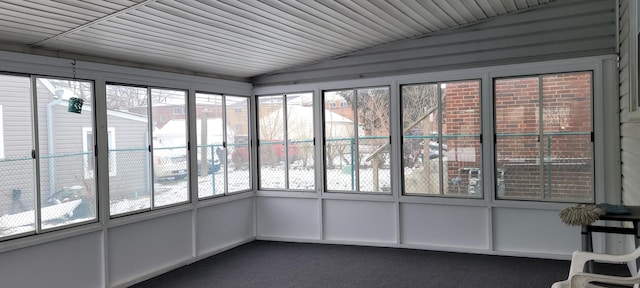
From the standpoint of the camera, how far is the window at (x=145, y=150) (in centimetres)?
470

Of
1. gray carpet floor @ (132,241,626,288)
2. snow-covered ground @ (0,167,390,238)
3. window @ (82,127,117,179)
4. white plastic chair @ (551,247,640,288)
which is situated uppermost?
window @ (82,127,117,179)

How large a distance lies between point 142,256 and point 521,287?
386 cm

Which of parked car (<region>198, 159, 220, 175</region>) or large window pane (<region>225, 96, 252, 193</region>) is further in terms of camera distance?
large window pane (<region>225, 96, 252, 193</region>)

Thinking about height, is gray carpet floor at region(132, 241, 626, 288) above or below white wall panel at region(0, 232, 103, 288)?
below

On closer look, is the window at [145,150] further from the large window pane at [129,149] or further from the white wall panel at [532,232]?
the white wall panel at [532,232]

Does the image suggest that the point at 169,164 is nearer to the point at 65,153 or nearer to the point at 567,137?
the point at 65,153

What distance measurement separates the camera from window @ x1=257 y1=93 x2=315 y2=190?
6324mm

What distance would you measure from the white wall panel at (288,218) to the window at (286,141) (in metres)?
0.21

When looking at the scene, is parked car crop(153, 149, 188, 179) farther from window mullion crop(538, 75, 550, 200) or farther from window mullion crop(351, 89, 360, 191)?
window mullion crop(538, 75, 550, 200)

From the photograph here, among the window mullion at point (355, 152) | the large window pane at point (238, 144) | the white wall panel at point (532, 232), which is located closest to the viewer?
the white wall panel at point (532, 232)

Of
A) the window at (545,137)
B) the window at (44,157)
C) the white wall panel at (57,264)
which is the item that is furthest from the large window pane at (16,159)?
the window at (545,137)

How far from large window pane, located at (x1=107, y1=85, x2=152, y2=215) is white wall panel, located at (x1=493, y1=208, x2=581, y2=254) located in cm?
401

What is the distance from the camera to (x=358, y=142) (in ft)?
19.7

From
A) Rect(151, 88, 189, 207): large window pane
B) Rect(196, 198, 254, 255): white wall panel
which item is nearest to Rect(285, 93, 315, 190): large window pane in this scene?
Rect(196, 198, 254, 255): white wall panel
